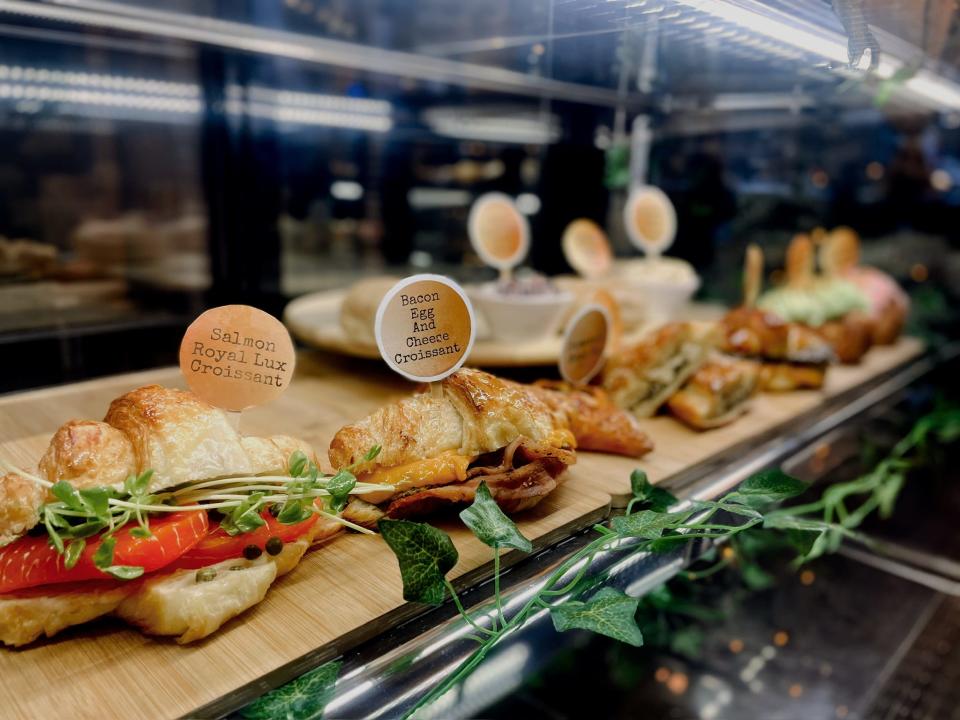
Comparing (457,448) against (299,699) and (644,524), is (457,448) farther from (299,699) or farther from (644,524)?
(299,699)

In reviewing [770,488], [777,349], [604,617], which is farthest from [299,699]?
[777,349]

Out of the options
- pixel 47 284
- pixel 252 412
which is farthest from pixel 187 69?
pixel 252 412

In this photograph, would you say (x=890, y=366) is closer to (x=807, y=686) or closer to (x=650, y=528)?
(x=807, y=686)

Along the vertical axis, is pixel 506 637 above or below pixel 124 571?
below

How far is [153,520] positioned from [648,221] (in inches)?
93.1

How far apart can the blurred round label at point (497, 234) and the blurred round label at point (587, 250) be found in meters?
0.55

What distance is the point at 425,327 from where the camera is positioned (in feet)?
4.04

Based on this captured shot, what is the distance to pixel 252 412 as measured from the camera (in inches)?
66.4

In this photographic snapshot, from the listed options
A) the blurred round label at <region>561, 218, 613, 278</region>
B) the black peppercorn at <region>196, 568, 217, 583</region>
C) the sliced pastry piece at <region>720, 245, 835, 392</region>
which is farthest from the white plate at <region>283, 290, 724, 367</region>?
the black peppercorn at <region>196, 568, 217, 583</region>

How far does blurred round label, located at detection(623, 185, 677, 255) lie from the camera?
113 inches

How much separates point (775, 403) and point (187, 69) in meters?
2.18

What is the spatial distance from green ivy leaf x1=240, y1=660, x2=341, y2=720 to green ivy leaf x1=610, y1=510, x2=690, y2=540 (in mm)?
492

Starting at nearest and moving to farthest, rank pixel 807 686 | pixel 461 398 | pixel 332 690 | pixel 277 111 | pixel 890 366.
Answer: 1. pixel 332 690
2. pixel 461 398
3. pixel 807 686
4. pixel 277 111
5. pixel 890 366

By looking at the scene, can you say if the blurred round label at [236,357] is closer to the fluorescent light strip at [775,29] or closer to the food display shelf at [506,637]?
the food display shelf at [506,637]
